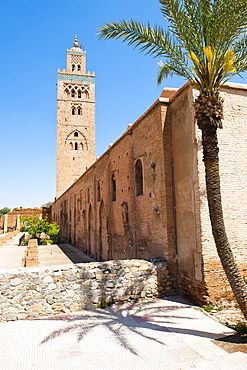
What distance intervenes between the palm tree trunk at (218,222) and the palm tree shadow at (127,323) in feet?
3.31

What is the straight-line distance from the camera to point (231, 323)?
5848 mm

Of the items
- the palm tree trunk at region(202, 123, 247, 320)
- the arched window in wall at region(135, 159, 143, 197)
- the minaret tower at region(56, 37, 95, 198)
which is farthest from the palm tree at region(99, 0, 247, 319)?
the minaret tower at region(56, 37, 95, 198)

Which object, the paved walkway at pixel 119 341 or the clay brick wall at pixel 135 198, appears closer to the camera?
the paved walkway at pixel 119 341

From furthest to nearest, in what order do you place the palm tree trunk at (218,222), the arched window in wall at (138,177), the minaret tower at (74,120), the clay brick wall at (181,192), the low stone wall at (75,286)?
the minaret tower at (74,120) → the arched window in wall at (138,177) → the clay brick wall at (181,192) → the low stone wall at (75,286) → the palm tree trunk at (218,222)

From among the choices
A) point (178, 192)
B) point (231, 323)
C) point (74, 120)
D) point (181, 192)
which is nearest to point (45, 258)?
point (178, 192)

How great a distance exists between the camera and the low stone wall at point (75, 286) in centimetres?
650

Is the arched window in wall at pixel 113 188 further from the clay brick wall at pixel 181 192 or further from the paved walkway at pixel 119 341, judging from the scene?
the paved walkway at pixel 119 341

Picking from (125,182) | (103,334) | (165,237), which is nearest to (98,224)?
(125,182)

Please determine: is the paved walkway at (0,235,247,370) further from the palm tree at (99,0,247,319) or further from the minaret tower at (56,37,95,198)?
the minaret tower at (56,37,95,198)

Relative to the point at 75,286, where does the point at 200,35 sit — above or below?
above

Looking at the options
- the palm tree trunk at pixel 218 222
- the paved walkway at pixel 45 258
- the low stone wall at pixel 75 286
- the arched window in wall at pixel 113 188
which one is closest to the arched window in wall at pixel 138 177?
the arched window in wall at pixel 113 188

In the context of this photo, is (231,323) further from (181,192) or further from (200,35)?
(200,35)

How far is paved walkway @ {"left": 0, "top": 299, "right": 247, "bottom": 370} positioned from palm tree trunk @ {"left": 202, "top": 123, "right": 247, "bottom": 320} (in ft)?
3.29

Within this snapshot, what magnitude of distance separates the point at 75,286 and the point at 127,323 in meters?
1.61
